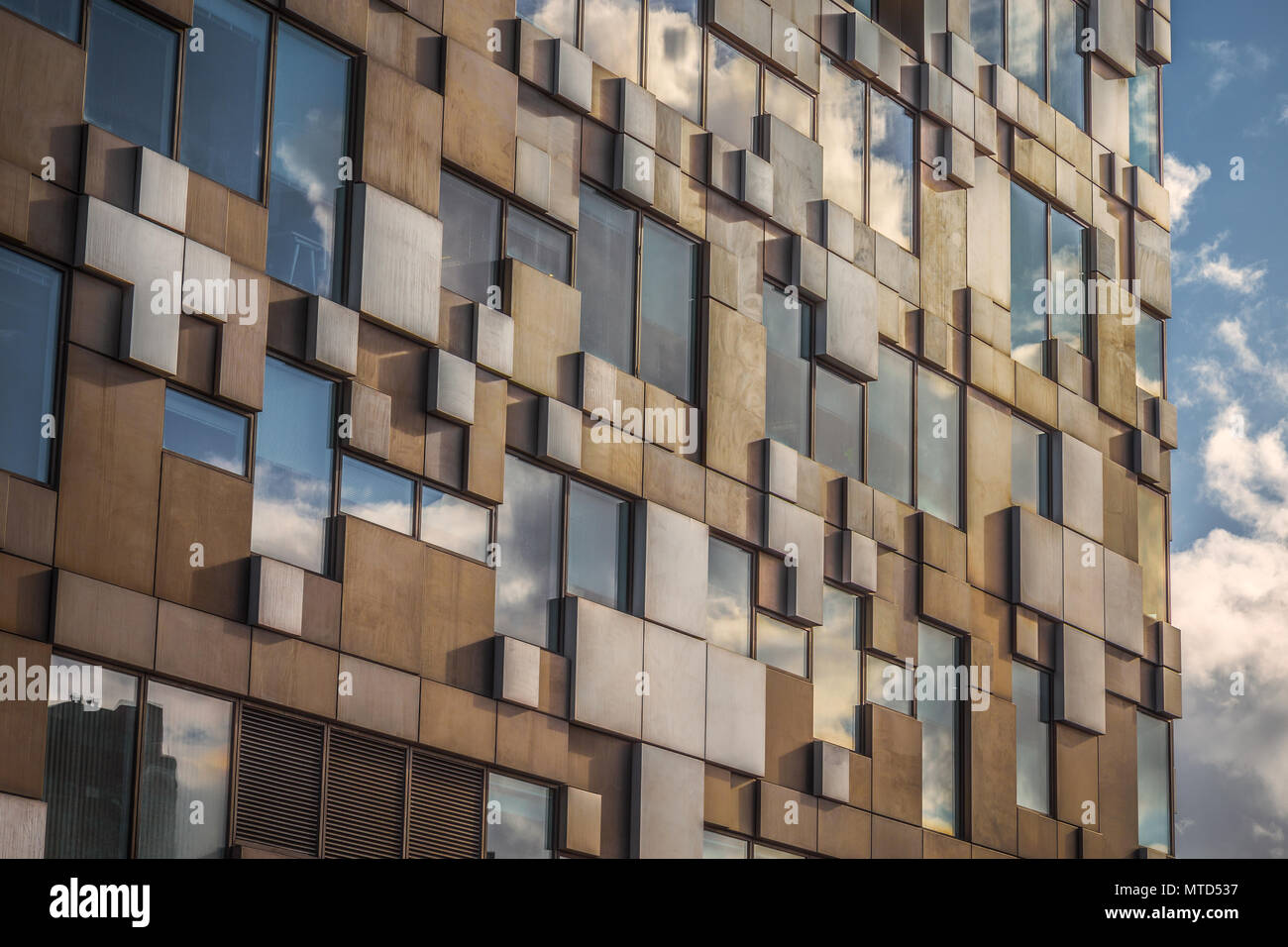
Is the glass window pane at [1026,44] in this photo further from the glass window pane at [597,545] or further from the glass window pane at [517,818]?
the glass window pane at [517,818]

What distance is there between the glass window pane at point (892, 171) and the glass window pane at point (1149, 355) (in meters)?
7.03

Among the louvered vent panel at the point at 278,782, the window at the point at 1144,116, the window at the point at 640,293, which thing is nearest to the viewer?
the louvered vent panel at the point at 278,782

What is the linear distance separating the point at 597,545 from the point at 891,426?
729cm

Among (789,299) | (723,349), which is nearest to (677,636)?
(723,349)

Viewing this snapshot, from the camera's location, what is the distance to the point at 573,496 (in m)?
25.4

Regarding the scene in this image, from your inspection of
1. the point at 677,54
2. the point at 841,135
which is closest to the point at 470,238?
the point at 677,54

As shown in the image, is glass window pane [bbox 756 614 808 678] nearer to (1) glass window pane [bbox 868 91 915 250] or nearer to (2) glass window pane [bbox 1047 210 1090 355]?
(1) glass window pane [bbox 868 91 915 250]

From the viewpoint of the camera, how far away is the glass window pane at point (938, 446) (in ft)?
103

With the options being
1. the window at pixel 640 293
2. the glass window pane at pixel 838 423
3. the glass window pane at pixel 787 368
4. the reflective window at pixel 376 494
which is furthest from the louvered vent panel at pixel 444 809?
the glass window pane at pixel 838 423

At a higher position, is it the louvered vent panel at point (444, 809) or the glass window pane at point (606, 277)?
the glass window pane at point (606, 277)

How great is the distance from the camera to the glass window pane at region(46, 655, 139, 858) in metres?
19.0

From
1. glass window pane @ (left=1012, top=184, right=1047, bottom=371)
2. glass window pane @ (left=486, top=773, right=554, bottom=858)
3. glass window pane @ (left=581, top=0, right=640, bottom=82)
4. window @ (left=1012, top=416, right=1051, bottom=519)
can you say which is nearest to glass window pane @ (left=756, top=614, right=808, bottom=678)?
glass window pane @ (left=486, top=773, right=554, bottom=858)

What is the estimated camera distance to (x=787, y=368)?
2922 centimetres
